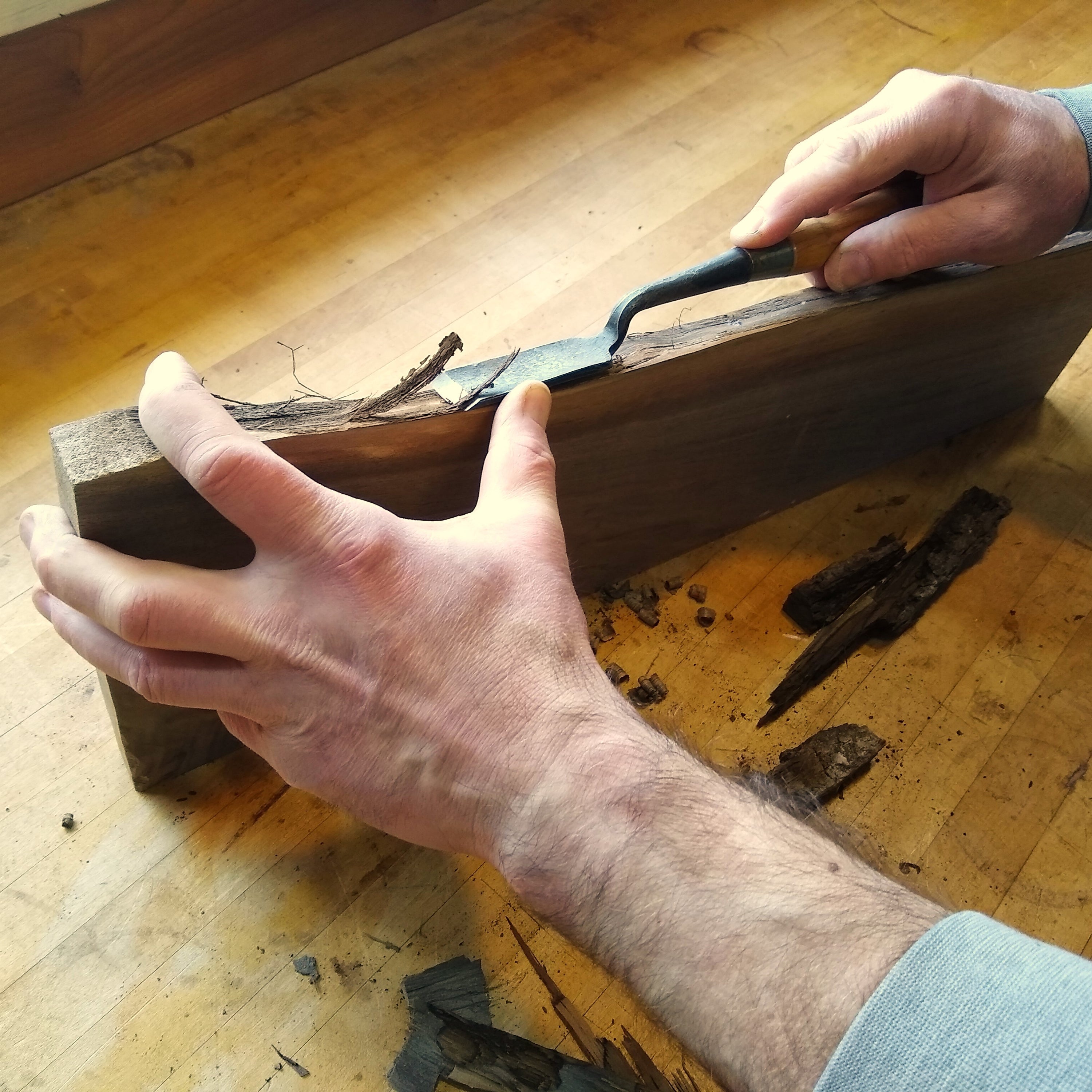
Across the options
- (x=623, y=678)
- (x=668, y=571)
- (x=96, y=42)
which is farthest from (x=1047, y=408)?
(x=96, y=42)

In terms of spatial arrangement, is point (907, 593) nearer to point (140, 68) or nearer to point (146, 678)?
point (146, 678)

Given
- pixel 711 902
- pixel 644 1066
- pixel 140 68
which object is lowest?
pixel 644 1066

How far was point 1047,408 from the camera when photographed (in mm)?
1683

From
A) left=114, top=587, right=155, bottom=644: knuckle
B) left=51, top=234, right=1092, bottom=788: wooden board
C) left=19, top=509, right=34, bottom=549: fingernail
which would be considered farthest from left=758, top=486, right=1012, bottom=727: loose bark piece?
left=19, top=509, right=34, bottom=549: fingernail

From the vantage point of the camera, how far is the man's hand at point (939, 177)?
1.22 meters

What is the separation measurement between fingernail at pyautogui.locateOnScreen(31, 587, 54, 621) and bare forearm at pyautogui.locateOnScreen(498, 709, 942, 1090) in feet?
1.64

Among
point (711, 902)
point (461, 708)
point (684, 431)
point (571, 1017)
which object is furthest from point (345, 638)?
point (684, 431)

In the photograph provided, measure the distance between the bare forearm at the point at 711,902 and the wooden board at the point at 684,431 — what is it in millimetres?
389

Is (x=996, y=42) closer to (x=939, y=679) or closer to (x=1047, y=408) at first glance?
(x=1047, y=408)

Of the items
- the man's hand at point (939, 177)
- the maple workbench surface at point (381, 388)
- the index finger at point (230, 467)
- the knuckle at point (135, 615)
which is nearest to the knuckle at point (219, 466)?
the index finger at point (230, 467)

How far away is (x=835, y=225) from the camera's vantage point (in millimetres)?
1240

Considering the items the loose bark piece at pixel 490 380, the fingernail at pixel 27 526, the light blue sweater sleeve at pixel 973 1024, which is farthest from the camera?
the loose bark piece at pixel 490 380

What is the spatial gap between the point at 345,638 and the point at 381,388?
2.47 ft

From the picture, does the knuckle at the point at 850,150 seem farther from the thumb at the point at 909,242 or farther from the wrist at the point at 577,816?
the wrist at the point at 577,816
